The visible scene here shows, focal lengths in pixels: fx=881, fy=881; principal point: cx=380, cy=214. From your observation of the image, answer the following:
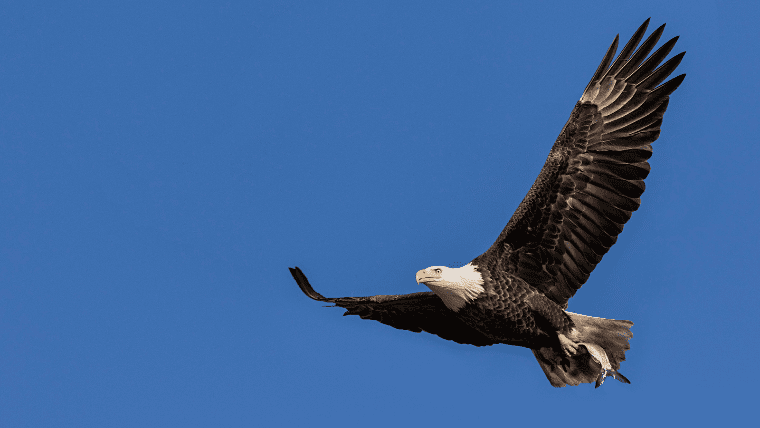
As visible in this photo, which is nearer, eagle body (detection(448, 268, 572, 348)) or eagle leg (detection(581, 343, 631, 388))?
eagle body (detection(448, 268, 572, 348))

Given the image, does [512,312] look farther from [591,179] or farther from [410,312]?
[591,179]

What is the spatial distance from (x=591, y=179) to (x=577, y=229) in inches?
20.8

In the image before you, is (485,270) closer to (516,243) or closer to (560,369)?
(516,243)

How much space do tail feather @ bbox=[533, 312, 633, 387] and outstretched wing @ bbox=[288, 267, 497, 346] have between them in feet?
2.77

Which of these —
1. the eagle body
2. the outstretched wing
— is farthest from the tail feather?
the outstretched wing

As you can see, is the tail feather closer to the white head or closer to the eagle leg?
the eagle leg

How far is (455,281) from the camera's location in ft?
28.6

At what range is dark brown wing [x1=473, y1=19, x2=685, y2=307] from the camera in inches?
348

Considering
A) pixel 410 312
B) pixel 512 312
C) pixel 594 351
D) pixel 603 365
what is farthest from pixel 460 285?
pixel 603 365

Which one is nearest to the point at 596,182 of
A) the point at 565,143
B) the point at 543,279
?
the point at 565,143

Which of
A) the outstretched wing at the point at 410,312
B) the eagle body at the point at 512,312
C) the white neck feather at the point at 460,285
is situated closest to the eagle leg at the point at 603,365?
the eagle body at the point at 512,312

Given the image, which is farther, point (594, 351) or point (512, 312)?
point (594, 351)

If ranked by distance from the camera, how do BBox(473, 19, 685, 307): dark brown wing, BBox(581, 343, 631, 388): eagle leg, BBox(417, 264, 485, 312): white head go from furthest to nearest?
BBox(581, 343, 631, 388): eagle leg, BBox(473, 19, 685, 307): dark brown wing, BBox(417, 264, 485, 312): white head

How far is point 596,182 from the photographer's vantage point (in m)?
8.92
